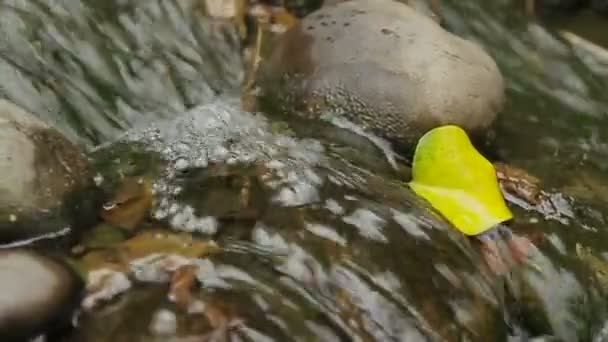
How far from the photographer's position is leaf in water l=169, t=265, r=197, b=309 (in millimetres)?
2510

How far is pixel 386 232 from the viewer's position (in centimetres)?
303

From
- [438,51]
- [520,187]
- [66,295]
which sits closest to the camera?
[66,295]

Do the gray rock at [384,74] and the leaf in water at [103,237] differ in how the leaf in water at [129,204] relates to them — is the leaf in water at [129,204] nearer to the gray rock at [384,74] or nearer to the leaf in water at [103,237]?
the leaf in water at [103,237]

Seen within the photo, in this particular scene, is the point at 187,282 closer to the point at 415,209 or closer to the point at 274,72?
the point at 415,209

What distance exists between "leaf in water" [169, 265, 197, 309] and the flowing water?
0.9 inches

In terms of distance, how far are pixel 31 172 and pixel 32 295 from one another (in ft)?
1.90

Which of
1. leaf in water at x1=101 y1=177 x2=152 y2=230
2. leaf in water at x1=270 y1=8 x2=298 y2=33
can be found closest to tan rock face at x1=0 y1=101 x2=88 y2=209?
leaf in water at x1=101 y1=177 x2=152 y2=230

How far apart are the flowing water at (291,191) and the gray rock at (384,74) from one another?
0.20 meters

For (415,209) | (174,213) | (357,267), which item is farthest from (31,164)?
(415,209)

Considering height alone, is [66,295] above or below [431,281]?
above

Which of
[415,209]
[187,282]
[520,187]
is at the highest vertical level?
[187,282]

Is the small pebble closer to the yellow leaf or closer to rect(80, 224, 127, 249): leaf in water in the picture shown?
rect(80, 224, 127, 249): leaf in water

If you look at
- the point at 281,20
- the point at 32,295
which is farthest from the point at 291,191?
the point at 281,20

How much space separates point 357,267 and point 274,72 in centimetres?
190
